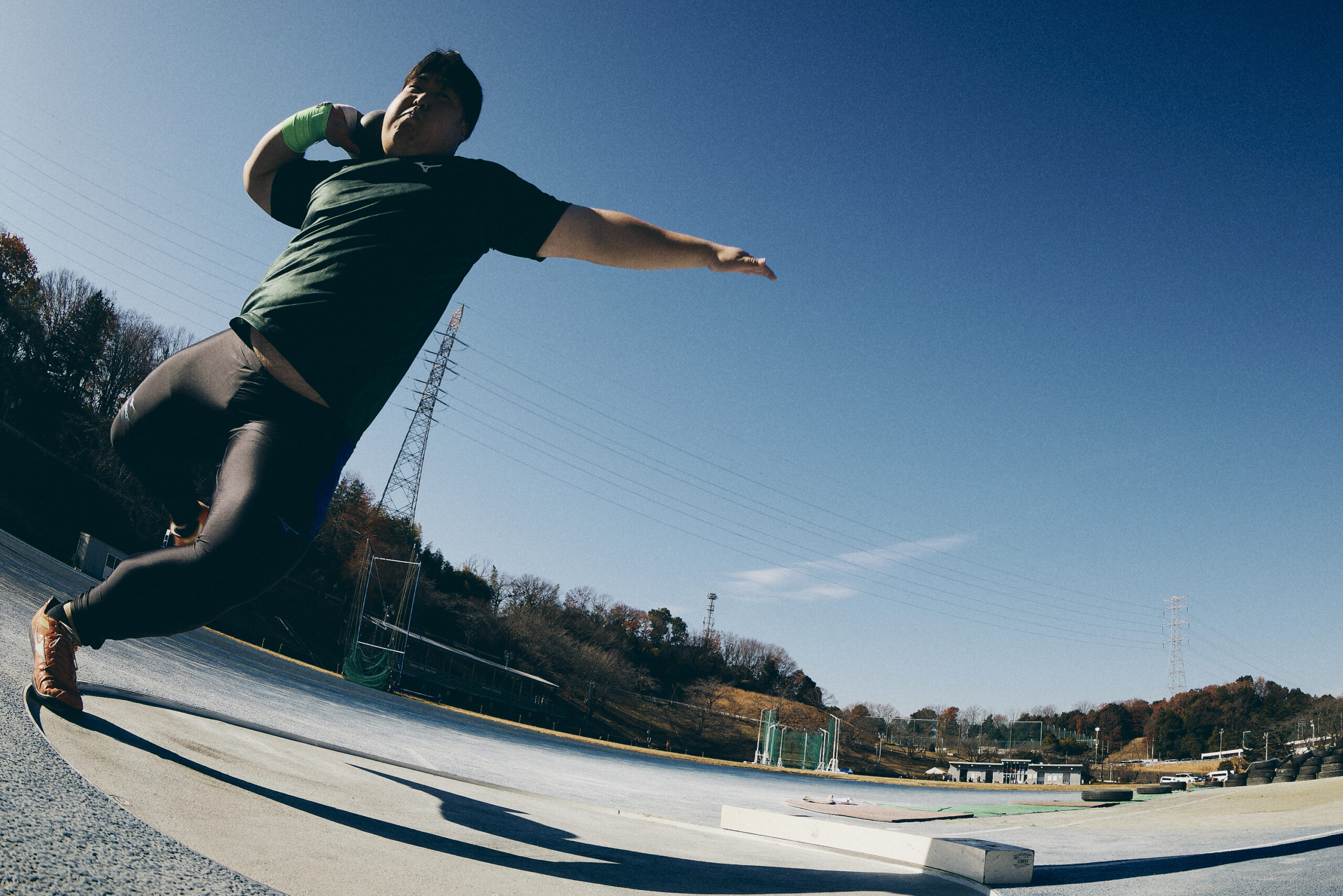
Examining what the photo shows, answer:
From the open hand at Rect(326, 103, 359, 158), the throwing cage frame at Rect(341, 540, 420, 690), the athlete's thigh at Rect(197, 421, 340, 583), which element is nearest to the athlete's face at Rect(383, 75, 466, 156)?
the open hand at Rect(326, 103, 359, 158)

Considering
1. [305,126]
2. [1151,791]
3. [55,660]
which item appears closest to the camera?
[55,660]

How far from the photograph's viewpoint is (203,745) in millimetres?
1699

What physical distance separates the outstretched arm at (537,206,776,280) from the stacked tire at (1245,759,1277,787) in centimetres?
2633

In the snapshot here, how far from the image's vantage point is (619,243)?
1.68 metres

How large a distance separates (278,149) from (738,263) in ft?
4.28

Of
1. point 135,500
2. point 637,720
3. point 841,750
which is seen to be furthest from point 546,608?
point 135,500

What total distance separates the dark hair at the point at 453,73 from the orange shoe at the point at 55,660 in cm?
154

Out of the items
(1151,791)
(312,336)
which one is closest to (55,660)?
(312,336)

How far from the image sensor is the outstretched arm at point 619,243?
66.1 inches

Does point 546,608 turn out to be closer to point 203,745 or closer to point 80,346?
point 80,346

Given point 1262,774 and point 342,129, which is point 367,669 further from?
point 1262,774

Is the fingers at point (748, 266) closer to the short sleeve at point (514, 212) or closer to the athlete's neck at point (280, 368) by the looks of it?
the short sleeve at point (514, 212)

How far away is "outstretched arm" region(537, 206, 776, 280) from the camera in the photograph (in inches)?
66.1

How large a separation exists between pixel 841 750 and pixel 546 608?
22.0 m
